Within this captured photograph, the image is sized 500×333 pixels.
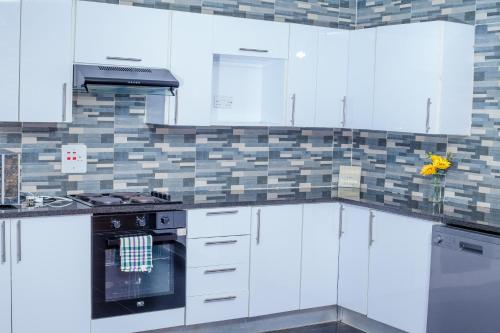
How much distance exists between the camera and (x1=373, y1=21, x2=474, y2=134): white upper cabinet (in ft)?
14.5

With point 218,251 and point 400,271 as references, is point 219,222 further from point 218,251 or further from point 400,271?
point 400,271

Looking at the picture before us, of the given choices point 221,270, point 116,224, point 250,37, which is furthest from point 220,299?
point 250,37

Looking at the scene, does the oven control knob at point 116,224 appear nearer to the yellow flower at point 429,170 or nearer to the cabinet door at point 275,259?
the cabinet door at point 275,259

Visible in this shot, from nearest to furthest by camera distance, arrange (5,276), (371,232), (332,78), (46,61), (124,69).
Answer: (5,276) < (46,61) < (124,69) < (371,232) < (332,78)

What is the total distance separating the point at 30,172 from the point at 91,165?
0.39 m

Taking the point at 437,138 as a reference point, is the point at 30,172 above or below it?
below

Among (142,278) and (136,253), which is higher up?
(136,253)

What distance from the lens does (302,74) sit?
4.93 metres

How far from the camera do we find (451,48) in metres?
4.45

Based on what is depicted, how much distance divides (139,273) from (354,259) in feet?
4.92

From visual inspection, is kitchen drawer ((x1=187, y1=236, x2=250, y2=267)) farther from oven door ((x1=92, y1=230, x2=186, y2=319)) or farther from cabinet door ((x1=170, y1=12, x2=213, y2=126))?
cabinet door ((x1=170, y1=12, x2=213, y2=126))

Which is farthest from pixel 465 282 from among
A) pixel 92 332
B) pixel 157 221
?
pixel 92 332

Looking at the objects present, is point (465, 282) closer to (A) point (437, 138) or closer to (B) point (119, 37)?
(A) point (437, 138)

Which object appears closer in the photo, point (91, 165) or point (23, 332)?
point (23, 332)
